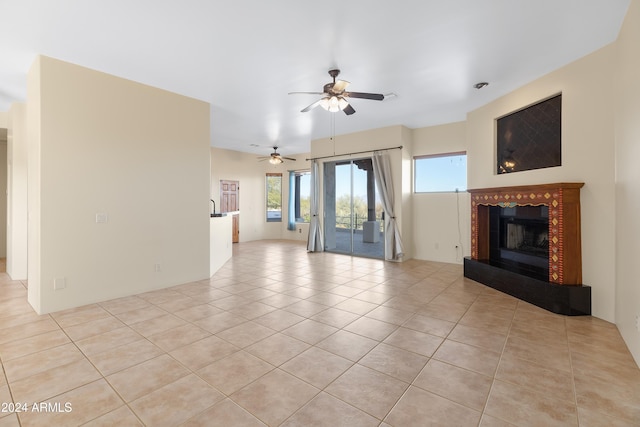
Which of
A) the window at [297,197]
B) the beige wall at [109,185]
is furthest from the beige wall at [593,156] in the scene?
the window at [297,197]

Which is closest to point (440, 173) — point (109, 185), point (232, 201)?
point (109, 185)

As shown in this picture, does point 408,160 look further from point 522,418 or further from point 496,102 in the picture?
point 522,418

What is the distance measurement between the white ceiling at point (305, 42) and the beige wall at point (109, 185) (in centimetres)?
31

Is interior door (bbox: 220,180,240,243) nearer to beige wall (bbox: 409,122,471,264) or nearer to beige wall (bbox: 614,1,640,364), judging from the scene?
beige wall (bbox: 409,122,471,264)

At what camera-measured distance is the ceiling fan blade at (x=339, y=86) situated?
3.52 m

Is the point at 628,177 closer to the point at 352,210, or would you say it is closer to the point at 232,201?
the point at 352,210

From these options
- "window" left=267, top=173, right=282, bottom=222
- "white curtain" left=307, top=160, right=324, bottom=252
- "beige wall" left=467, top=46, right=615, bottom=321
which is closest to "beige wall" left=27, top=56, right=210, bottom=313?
"white curtain" left=307, top=160, right=324, bottom=252

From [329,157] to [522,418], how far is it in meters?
6.42

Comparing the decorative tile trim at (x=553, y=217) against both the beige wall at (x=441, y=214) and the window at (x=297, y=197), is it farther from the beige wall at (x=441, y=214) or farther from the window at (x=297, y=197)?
the window at (x=297, y=197)

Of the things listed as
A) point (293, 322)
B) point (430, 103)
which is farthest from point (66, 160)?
point (430, 103)

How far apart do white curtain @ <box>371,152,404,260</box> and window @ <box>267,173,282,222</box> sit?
15.4 feet

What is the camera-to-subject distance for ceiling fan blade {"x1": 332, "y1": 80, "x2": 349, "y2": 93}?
352 centimetres

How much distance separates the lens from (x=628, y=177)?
2611 millimetres

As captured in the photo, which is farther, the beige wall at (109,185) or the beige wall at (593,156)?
the beige wall at (109,185)
